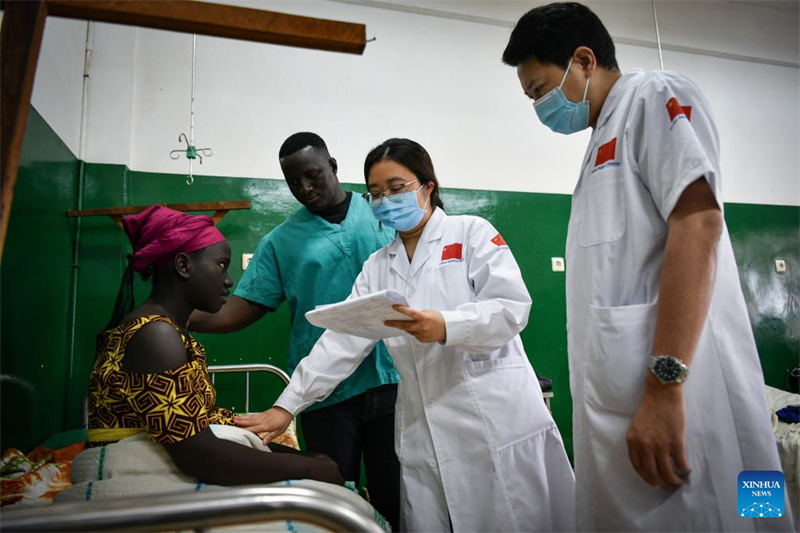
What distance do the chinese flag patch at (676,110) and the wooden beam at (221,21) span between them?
2.23 ft

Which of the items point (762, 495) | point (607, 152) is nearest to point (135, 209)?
point (607, 152)

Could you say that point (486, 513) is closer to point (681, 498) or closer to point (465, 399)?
point (465, 399)

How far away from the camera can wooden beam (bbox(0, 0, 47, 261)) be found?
65cm

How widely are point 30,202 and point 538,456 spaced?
7.48 ft

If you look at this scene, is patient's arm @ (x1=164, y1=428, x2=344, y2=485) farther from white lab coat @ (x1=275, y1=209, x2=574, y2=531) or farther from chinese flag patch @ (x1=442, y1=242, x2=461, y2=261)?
chinese flag patch @ (x1=442, y1=242, x2=461, y2=261)

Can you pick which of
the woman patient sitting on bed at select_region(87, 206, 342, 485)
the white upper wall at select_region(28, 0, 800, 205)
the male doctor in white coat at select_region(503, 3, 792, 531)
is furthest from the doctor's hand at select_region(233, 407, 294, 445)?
the white upper wall at select_region(28, 0, 800, 205)

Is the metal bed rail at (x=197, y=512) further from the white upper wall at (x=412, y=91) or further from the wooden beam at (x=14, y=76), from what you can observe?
the white upper wall at (x=412, y=91)

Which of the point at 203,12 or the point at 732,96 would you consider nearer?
the point at 203,12

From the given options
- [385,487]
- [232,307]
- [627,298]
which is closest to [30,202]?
[232,307]

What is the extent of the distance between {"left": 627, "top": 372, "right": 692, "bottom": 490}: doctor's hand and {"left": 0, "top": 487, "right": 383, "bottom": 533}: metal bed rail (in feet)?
1.97

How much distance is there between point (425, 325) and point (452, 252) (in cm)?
39

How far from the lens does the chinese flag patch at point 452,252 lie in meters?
1.61

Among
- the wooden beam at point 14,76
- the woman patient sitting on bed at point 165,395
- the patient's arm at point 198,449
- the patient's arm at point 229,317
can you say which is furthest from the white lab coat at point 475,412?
the wooden beam at point 14,76

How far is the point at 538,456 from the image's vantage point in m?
1.43
